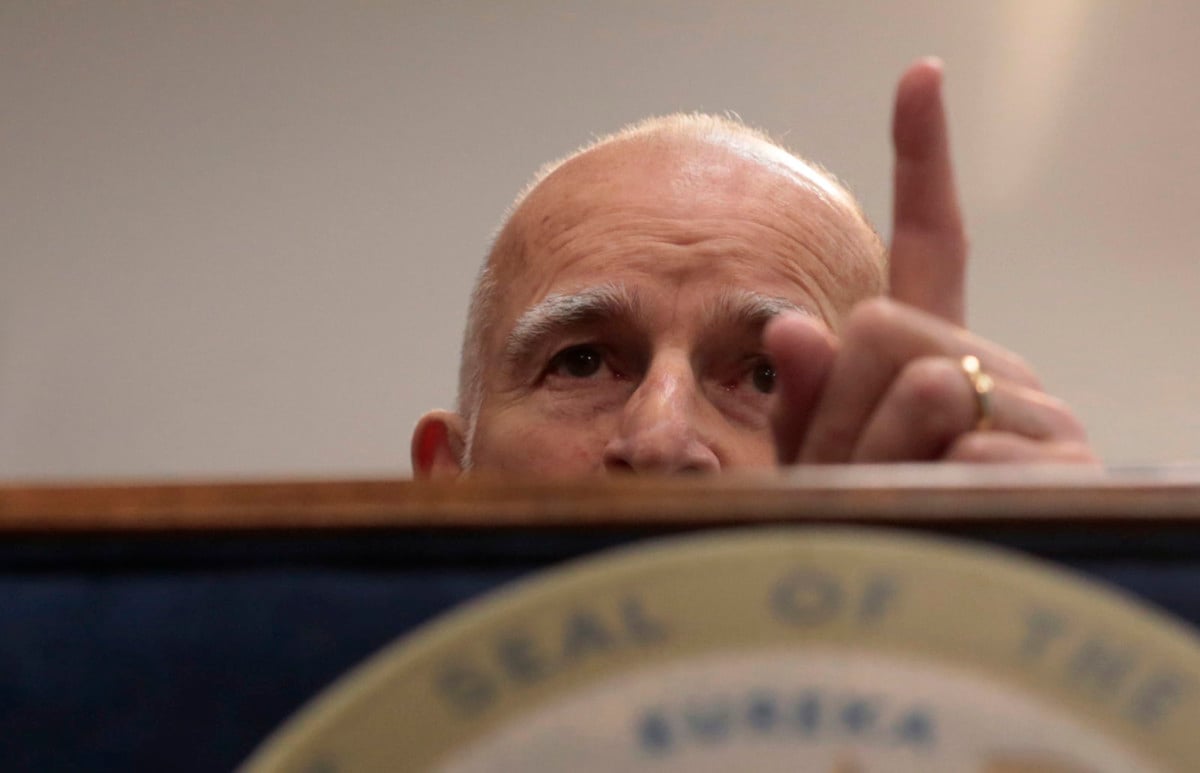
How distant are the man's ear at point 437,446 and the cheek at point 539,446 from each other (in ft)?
0.43

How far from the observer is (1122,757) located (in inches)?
13.6

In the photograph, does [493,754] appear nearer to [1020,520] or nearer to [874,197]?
[1020,520]

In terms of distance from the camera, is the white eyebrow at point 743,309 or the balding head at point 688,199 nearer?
the white eyebrow at point 743,309

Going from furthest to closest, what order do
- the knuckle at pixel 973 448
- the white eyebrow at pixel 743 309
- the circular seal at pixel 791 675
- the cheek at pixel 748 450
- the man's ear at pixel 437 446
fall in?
the man's ear at pixel 437 446 < the white eyebrow at pixel 743 309 < the cheek at pixel 748 450 < the knuckle at pixel 973 448 < the circular seal at pixel 791 675

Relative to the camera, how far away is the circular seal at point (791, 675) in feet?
1.15

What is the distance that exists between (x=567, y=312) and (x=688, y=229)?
0.47 ft

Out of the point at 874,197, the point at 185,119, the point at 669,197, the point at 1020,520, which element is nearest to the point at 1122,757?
the point at 1020,520

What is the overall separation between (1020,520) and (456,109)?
1.90m

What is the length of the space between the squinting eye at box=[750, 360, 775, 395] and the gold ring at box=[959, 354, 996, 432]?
1.71 feet

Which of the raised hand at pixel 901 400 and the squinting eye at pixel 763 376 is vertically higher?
the raised hand at pixel 901 400

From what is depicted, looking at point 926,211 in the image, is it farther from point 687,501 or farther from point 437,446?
point 437,446

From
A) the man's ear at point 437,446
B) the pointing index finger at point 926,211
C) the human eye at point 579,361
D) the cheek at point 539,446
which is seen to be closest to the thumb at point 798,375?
the pointing index finger at point 926,211

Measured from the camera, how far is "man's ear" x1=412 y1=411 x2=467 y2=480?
1375mm

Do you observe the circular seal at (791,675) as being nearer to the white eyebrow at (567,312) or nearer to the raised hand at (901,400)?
the raised hand at (901,400)
